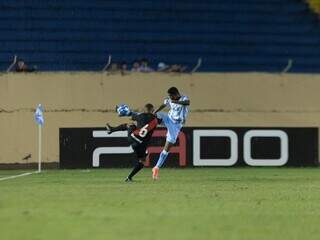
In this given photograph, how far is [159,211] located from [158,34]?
17.2m

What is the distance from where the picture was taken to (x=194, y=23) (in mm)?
27891

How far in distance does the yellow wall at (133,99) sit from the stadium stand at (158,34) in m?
1.73

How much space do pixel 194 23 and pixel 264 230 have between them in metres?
19.4

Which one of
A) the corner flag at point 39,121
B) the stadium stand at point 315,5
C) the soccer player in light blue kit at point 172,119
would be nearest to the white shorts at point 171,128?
the soccer player in light blue kit at point 172,119

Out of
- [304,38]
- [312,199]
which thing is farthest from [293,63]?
[312,199]

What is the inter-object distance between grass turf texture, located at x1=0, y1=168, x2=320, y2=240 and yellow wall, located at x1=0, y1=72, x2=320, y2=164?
826 centimetres

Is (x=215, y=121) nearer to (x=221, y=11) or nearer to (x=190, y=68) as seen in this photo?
(x=190, y=68)

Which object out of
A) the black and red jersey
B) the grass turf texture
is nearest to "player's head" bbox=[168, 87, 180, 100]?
the black and red jersey

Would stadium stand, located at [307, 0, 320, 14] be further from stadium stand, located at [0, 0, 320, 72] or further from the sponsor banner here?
the sponsor banner

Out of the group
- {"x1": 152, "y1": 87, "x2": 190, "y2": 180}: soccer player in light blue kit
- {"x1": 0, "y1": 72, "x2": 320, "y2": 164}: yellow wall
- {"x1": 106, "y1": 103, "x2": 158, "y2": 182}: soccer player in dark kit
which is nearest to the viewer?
{"x1": 106, "y1": 103, "x2": 158, "y2": 182}: soccer player in dark kit

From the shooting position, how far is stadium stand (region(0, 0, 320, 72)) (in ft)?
86.8

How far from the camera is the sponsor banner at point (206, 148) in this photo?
24.3 metres

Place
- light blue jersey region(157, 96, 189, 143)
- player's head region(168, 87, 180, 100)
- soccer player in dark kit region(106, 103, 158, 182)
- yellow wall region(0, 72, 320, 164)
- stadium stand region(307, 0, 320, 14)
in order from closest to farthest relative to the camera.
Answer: soccer player in dark kit region(106, 103, 158, 182) → player's head region(168, 87, 180, 100) → light blue jersey region(157, 96, 189, 143) → yellow wall region(0, 72, 320, 164) → stadium stand region(307, 0, 320, 14)

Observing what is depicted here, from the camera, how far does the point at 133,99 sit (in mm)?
24859
